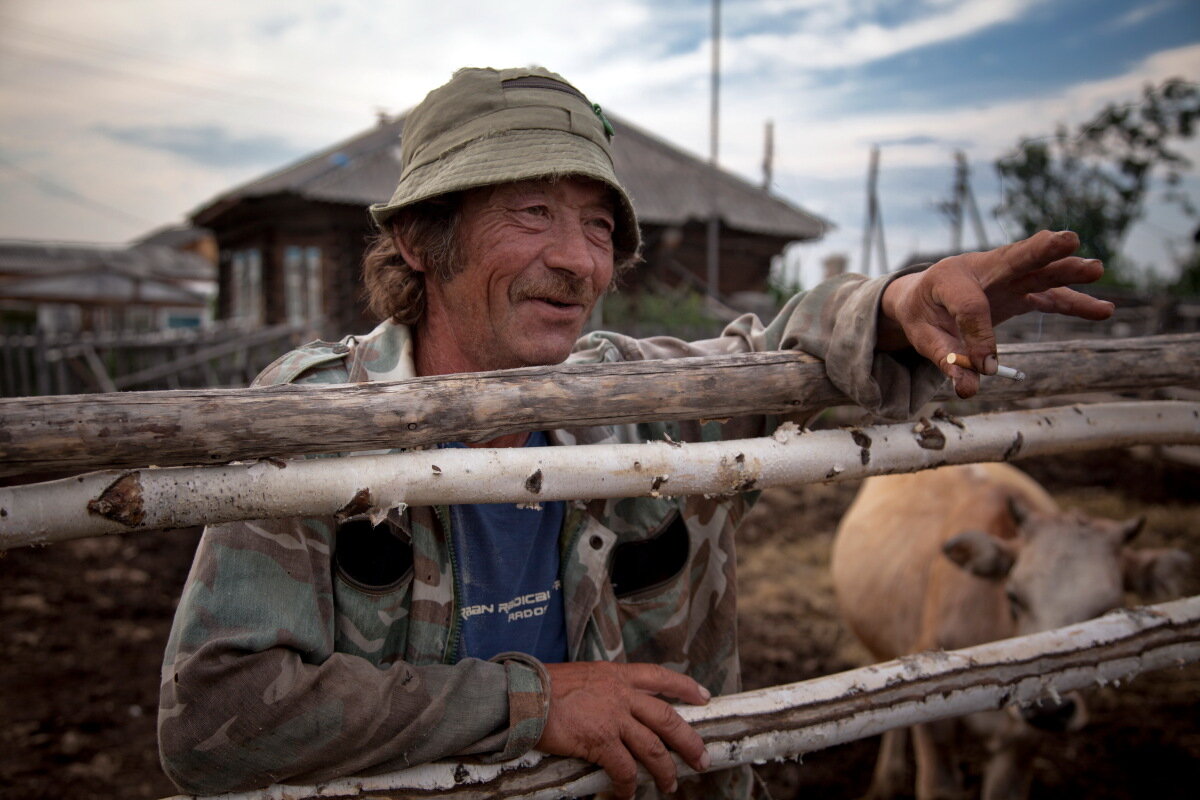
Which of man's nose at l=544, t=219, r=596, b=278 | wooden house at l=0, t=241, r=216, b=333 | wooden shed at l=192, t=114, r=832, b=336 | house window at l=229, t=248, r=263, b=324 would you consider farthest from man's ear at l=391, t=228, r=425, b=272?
wooden house at l=0, t=241, r=216, b=333

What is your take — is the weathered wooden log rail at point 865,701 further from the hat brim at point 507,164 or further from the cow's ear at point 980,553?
the hat brim at point 507,164

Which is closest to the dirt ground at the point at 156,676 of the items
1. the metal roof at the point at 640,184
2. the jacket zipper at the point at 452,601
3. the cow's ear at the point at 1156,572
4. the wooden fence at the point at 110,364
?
the cow's ear at the point at 1156,572

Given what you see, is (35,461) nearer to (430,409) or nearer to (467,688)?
(430,409)

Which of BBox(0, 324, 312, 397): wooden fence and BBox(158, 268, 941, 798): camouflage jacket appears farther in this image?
BBox(0, 324, 312, 397): wooden fence

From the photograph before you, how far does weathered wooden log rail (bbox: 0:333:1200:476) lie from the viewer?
112 cm

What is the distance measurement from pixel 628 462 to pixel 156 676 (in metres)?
4.06

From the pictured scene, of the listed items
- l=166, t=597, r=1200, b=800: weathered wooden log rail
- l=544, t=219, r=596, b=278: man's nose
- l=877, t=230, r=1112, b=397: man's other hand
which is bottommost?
l=166, t=597, r=1200, b=800: weathered wooden log rail

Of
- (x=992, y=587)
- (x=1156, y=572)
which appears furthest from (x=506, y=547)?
(x=1156, y=572)

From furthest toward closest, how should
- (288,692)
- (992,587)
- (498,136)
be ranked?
1. (992,587)
2. (498,136)
3. (288,692)

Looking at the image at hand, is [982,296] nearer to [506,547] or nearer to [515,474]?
[515,474]

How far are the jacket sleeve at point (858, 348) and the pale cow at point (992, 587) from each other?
66.6 inches

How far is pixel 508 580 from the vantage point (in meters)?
1.67

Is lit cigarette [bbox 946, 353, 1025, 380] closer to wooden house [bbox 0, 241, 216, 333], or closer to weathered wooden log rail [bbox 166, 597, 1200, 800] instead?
weathered wooden log rail [bbox 166, 597, 1200, 800]

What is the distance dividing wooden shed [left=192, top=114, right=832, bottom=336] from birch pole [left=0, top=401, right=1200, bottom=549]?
10884mm
